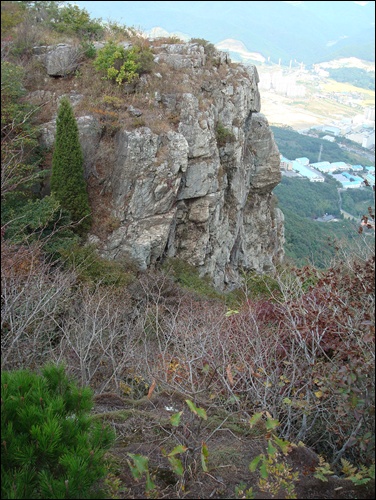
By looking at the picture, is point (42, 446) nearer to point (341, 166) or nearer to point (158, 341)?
point (158, 341)

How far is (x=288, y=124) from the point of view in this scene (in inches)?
3019

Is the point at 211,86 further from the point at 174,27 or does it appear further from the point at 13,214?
the point at 174,27

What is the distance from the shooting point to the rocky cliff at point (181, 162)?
13945 mm

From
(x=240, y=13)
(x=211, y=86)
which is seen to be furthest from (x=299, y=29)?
(x=211, y=86)

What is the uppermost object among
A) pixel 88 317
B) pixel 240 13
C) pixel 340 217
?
pixel 240 13

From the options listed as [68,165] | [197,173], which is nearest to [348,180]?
[197,173]

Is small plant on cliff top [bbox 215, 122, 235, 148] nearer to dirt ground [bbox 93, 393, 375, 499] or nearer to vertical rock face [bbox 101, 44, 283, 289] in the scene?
vertical rock face [bbox 101, 44, 283, 289]

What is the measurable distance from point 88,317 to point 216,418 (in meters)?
3.90

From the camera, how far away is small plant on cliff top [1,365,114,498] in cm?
300

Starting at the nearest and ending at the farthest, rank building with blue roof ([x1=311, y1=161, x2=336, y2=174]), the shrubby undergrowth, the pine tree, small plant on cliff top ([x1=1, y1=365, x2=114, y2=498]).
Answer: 1. small plant on cliff top ([x1=1, y1=365, x2=114, y2=498])
2. the shrubby undergrowth
3. the pine tree
4. building with blue roof ([x1=311, y1=161, x2=336, y2=174])

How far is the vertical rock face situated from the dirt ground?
842 centimetres

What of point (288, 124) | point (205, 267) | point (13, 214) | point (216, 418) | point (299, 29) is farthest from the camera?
point (299, 29)

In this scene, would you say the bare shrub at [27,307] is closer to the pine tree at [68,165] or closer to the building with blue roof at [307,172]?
the pine tree at [68,165]

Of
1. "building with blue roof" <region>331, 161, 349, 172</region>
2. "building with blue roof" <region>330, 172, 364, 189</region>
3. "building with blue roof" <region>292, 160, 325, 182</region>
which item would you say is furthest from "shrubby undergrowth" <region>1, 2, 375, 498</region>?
"building with blue roof" <region>331, 161, 349, 172</region>
